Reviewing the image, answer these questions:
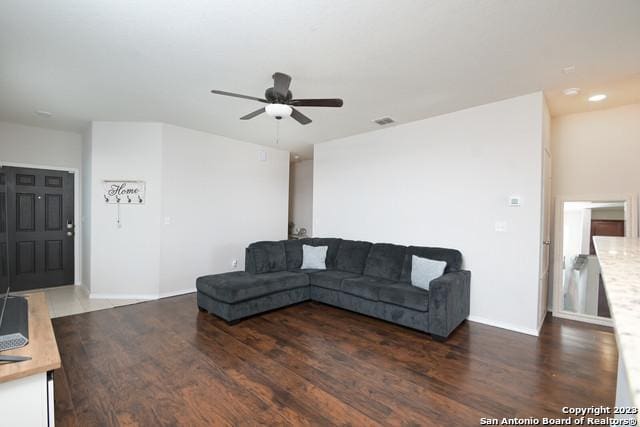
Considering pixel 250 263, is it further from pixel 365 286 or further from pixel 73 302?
pixel 73 302

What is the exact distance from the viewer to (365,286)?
12.1 feet

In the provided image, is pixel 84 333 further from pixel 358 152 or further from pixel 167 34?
pixel 358 152

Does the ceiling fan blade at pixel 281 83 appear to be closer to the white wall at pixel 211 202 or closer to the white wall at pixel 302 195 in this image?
the white wall at pixel 211 202

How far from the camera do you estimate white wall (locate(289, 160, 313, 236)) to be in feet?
23.6

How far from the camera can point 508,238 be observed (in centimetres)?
343

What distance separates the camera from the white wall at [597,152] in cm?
345

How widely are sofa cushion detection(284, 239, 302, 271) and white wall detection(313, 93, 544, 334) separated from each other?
997 millimetres

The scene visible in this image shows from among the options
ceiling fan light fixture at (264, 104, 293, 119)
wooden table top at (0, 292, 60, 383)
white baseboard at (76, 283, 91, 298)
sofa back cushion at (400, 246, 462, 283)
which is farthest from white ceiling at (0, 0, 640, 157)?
white baseboard at (76, 283, 91, 298)

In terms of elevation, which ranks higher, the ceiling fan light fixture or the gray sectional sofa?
the ceiling fan light fixture

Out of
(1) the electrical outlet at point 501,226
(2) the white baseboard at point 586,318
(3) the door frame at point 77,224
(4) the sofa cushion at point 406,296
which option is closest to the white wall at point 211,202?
(3) the door frame at point 77,224

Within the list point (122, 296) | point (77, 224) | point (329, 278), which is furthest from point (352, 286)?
point (77, 224)

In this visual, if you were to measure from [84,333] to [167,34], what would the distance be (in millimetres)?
3080

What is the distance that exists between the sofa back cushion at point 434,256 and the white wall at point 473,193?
0.18m

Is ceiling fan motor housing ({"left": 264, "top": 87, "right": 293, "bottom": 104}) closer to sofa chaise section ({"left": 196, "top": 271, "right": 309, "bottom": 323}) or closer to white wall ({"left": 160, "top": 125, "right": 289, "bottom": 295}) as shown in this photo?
sofa chaise section ({"left": 196, "top": 271, "right": 309, "bottom": 323})
